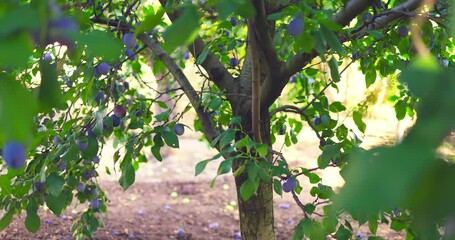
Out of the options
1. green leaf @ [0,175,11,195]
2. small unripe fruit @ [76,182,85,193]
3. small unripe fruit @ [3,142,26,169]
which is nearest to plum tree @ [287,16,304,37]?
small unripe fruit @ [3,142,26,169]

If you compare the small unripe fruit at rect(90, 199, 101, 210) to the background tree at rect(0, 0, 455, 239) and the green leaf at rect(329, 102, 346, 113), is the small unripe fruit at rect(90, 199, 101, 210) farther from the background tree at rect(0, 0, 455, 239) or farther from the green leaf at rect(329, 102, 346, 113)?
the green leaf at rect(329, 102, 346, 113)

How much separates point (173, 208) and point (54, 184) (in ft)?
10.9

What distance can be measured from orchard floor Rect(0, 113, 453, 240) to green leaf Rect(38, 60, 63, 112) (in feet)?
9.54

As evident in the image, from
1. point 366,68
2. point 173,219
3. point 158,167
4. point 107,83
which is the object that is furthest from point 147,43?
point 158,167

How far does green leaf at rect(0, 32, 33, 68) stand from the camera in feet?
1.21

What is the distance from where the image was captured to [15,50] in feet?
1.22

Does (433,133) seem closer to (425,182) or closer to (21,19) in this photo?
(425,182)

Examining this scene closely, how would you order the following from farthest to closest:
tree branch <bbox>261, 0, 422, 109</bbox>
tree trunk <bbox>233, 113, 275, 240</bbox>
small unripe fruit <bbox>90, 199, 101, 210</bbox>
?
small unripe fruit <bbox>90, 199, 101, 210</bbox> → tree trunk <bbox>233, 113, 275, 240</bbox> → tree branch <bbox>261, 0, 422, 109</bbox>

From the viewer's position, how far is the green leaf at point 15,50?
37 centimetres

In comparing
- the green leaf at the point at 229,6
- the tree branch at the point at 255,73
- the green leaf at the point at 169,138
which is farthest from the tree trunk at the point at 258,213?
the green leaf at the point at 229,6

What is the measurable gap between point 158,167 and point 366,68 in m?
4.09

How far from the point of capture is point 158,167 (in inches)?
235

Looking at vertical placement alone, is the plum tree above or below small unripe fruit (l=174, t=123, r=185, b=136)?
below

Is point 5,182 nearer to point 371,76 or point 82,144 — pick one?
point 82,144
